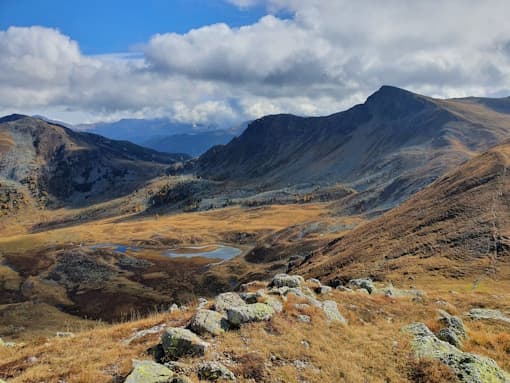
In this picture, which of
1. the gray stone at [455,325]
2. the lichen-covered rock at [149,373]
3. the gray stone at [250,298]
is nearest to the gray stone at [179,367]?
the lichen-covered rock at [149,373]

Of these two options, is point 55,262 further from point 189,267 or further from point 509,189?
point 509,189

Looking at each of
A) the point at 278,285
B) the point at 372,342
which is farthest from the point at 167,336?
the point at 278,285

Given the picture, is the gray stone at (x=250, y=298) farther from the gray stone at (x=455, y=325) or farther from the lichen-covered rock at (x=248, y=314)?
the gray stone at (x=455, y=325)

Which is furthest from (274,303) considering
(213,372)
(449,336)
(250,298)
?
(449,336)

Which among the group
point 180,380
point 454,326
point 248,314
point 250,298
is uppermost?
point 180,380

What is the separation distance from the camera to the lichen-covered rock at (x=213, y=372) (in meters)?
13.7

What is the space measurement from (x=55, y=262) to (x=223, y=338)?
13235cm

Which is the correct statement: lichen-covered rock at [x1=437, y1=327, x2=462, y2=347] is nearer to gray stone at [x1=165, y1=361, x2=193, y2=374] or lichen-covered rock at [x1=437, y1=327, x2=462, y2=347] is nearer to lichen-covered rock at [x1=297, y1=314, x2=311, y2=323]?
lichen-covered rock at [x1=297, y1=314, x2=311, y2=323]

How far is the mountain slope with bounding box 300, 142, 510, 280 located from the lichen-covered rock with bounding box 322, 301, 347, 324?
24424 millimetres

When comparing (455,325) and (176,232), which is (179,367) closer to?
(455,325)

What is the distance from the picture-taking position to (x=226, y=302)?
2111 centimetres

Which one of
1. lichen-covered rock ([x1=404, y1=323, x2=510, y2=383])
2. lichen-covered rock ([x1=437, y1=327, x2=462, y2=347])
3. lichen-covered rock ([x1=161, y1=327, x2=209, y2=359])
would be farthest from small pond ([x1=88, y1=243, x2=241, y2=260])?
lichen-covered rock ([x1=161, y1=327, x2=209, y2=359])

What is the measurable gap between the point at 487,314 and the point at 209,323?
1891 cm

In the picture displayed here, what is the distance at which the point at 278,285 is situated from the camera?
98.3ft
